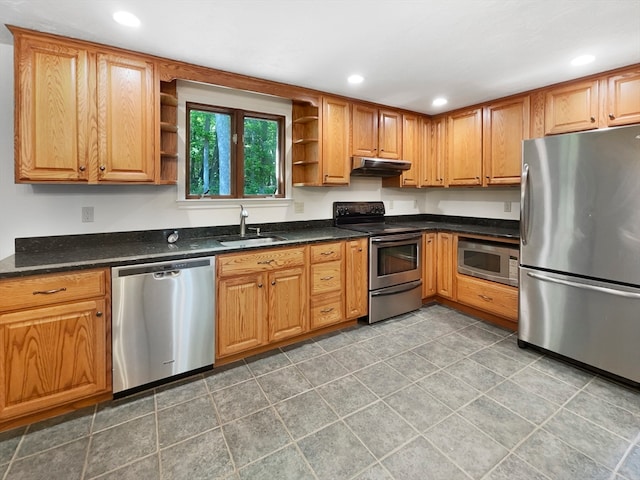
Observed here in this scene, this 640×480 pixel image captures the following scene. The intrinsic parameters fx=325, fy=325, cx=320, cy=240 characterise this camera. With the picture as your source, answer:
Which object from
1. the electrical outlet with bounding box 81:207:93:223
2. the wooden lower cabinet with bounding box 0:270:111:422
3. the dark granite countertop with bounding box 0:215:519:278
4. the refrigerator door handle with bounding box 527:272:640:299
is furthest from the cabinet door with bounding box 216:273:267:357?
the refrigerator door handle with bounding box 527:272:640:299

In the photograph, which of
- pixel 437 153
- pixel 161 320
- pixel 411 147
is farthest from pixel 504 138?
pixel 161 320

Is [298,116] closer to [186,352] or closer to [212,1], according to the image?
[212,1]

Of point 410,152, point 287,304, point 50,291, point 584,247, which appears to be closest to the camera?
point 50,291

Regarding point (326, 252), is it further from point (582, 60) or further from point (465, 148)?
point (582, 60)

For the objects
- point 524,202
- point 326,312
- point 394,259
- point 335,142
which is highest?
point 335,142

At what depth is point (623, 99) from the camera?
2.59m

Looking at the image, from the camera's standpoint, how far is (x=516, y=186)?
3.50 metres

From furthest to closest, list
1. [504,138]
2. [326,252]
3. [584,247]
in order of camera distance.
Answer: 1. [504,138]
2. [326,252]
3. [584,247]

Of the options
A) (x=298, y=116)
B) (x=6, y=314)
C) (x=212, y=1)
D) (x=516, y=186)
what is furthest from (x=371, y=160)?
(x=6, y=314)

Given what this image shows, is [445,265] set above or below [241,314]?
above

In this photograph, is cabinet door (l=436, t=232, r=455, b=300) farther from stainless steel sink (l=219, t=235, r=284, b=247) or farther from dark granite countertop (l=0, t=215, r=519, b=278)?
stainless steel sink (l=219, t=235, r=284, b=247)

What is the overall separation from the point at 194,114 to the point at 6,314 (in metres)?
1.98

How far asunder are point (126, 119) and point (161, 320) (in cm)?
143

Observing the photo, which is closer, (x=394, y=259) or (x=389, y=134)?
(x=394, y=259)
